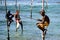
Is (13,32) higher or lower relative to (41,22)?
lower

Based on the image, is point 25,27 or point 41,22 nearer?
point 41,22

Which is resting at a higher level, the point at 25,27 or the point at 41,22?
the point at 41,22

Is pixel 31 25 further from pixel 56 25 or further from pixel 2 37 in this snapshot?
pixel 2 37

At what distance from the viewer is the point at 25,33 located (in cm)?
2555

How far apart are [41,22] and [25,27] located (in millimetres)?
14649

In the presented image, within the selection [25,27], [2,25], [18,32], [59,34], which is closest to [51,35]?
[59,34]

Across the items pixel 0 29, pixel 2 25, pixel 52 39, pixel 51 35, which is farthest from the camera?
pixel 2 25

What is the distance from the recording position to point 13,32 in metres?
25.9

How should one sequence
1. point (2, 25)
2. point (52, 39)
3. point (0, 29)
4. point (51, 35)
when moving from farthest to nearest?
1. point (2, 25)
2. point (0, 29)
3. point (51, 35)
4. point (52, 39)

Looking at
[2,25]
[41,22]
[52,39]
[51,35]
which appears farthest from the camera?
[2,25]

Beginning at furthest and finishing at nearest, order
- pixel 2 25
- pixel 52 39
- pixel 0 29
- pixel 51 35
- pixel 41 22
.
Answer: pixel 2 25
pixel 0 29
pixel 51 35
pixel 52 39
pixel 41 22

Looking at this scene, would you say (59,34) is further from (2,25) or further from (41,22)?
(41,22)

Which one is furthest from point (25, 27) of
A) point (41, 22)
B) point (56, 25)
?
point (41, 22)

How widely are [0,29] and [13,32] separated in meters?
2.20
